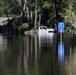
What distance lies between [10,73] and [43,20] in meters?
78.5

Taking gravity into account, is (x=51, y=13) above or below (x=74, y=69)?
above

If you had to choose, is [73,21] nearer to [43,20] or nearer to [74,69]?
[43,20]

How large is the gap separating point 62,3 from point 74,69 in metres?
73.6

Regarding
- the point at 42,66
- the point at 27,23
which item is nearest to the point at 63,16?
the point at 27,23

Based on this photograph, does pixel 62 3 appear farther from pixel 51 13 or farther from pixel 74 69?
pixel 74 69

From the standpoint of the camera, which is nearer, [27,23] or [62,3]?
[27,23]

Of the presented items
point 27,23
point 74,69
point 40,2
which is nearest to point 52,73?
point 74,69

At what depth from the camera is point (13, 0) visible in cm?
9381

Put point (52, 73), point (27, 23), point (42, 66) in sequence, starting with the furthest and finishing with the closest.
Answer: point (27, 23)
point (42, 66)
point (52, 73)

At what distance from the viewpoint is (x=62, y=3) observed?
291ft

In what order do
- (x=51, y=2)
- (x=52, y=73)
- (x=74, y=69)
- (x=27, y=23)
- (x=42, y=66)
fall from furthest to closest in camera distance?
(x=51, y=2)
(x=27, y=23)
(x=42, y=66)
(x=74, y=69)
(x=52, y=73)

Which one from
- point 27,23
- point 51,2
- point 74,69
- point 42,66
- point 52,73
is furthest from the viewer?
point 51,2

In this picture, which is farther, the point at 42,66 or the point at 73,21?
the point at 73,21

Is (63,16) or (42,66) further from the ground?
(63,16)
